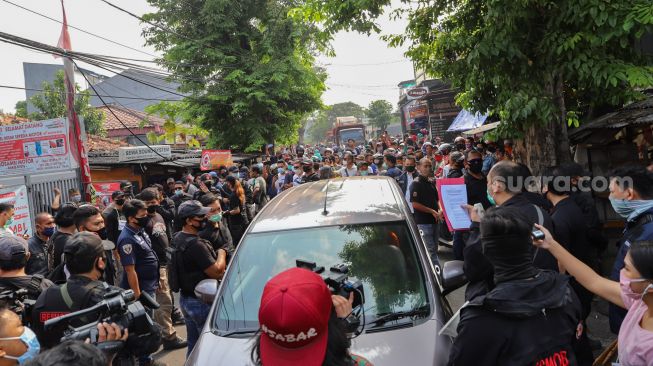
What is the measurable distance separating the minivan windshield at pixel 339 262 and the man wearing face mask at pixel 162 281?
2468 mm

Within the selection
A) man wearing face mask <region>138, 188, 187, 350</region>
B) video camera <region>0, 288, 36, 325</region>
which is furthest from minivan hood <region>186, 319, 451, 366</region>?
man wearing face mask <region>138, 188, 187, 350</region>

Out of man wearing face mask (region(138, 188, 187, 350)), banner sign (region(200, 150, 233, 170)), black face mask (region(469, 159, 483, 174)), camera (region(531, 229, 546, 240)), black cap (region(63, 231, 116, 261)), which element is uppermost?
banner sign (region(200, 150, 233, 170))

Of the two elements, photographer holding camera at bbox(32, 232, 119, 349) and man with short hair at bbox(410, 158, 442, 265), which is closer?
photographer holding camera at bbox(32, 232, 119, 349)

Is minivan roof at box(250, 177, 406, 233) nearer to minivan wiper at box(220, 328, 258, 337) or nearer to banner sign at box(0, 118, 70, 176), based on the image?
minivan wiper at box(220, 328, 258, 337)

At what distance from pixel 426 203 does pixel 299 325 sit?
5.33 m

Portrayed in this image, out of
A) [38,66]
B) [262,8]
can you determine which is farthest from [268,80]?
[38,66]

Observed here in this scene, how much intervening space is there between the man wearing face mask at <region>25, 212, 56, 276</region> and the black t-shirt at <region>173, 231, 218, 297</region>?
1.75m

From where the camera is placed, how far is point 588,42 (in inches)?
226

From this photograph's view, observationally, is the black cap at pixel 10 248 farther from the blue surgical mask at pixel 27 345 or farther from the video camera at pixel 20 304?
the blue surgical mask at pixel 27 345

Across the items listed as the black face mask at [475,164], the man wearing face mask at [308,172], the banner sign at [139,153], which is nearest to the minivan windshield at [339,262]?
the black face mask at [475,164]

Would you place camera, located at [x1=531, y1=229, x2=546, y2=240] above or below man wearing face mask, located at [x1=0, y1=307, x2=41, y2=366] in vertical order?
above

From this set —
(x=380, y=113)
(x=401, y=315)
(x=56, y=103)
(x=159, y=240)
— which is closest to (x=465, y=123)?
(x=159, y=240)

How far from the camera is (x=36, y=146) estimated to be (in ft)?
32.7

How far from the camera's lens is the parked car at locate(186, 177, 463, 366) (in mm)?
2643
